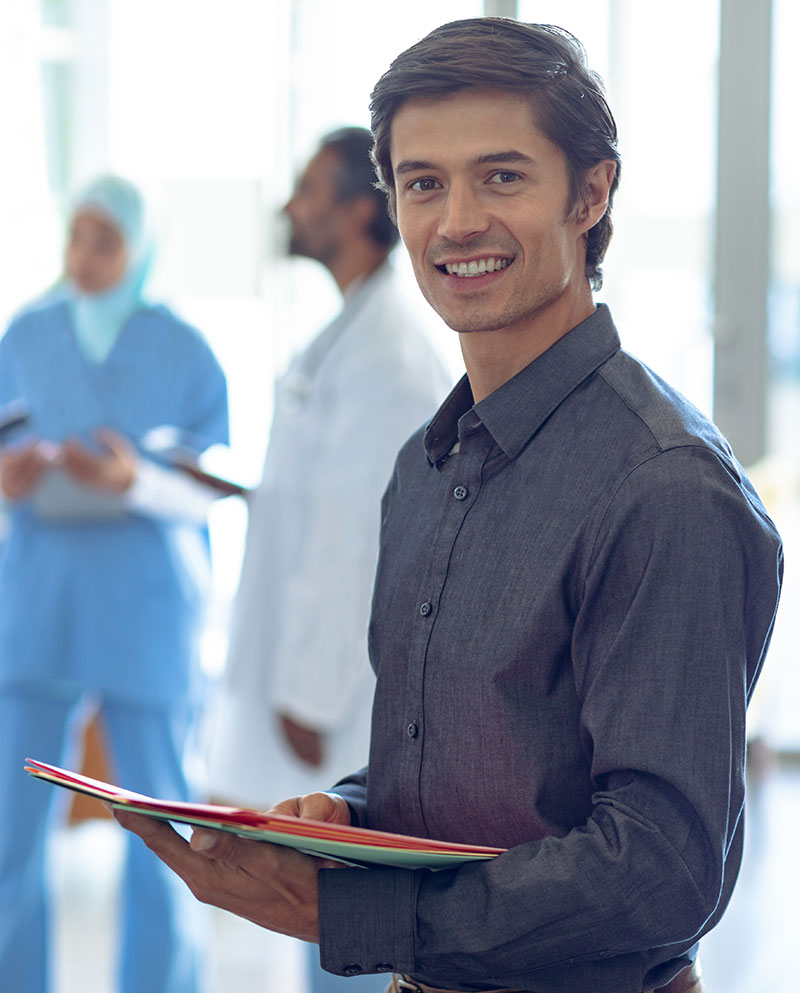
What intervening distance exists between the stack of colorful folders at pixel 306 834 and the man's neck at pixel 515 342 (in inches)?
15.3

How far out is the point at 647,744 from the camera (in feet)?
2.82

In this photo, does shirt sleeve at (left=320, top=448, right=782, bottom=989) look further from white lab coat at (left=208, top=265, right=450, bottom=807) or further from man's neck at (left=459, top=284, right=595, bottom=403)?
white lab coat at (left=208, top=265, right=450, bottom=807)

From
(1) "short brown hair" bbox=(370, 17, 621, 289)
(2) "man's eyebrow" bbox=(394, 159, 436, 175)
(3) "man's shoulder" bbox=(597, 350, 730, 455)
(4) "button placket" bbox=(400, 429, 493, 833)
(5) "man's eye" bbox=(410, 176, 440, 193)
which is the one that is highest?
(1) "short brown hair" bbox=(370, 17, 621, 289)

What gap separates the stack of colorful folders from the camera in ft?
2.80

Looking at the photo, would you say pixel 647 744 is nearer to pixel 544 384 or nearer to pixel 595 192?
pixel 544 384

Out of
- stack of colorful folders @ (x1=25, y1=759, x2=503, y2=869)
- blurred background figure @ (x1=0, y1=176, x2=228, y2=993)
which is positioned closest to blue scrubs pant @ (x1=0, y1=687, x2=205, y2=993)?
blurred background figure @ (x1=0, y1=176, x2=228, y2=993)

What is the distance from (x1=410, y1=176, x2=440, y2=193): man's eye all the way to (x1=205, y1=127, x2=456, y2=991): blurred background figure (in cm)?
100

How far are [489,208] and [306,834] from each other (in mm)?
491

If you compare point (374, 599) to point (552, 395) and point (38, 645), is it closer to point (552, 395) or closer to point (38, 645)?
point (552, 395)

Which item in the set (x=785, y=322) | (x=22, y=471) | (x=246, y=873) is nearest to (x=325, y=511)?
(x=22, y=471)

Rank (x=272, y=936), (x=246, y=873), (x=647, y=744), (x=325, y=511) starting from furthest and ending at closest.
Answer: (x=272, y=936) → (x=325, y=511) → (x=246, y=873) → (x=647, y=744)

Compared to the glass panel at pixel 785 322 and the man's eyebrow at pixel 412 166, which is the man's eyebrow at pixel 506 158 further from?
the glass panel at pixel 785 322

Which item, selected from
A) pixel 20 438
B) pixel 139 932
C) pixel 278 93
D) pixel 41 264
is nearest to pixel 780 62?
pixel 278 93

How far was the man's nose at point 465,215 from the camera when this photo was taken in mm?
1004
